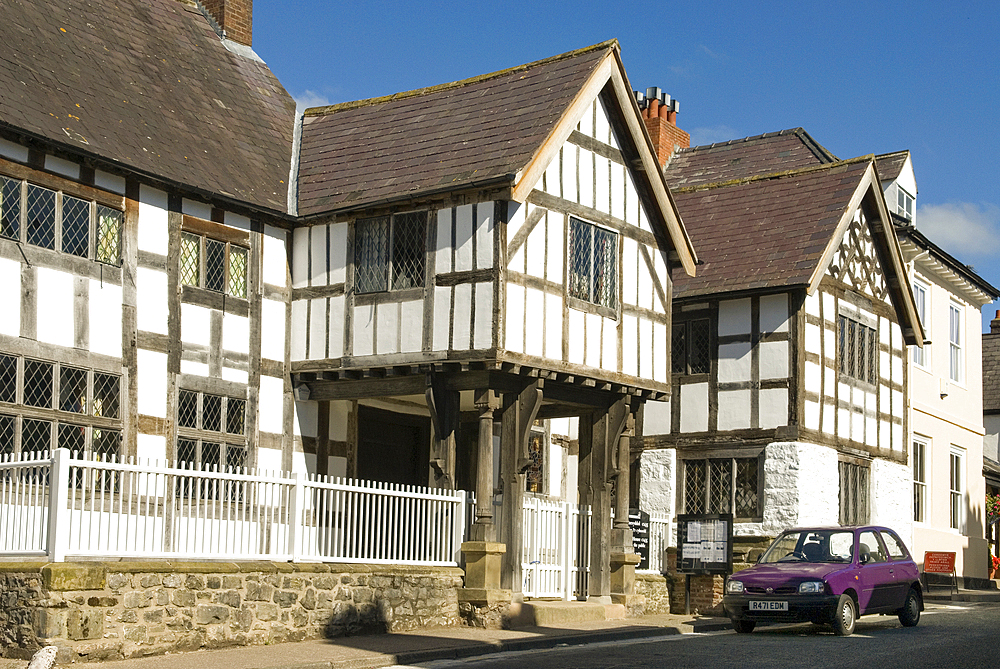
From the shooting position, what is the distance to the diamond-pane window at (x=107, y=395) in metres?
17.1

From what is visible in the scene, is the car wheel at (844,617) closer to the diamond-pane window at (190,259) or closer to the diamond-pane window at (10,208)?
the diamond-pane window at (190,259)

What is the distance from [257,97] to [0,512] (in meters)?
10.3

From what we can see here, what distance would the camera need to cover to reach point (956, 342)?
32906mm

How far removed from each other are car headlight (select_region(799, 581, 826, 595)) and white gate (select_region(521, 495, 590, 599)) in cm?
429

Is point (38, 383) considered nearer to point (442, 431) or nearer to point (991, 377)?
point (442, 431)

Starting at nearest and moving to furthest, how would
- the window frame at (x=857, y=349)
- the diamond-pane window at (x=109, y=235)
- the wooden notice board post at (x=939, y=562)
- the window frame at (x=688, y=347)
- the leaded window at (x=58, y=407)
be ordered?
the leaded window at (x=58, y=407) < the diamond-pane window at (x=109, y=235) < the window frame at (x=688, y=347) < the window frame at (x=857, y=349) < the wooden notice board post at (x=939, y=562)

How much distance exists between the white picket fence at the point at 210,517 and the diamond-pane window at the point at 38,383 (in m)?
0.94

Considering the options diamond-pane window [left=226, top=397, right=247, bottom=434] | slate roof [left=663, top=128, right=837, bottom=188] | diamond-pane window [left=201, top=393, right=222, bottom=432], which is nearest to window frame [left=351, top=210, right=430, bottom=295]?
diamond-pane window [left=226, top=397, right=247, bottom=434]

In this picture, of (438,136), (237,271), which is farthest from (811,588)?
(237,271)

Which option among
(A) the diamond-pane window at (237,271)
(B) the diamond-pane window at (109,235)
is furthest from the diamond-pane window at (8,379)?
(A) the diamond-pane window at (237,271)

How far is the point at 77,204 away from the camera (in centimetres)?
1708

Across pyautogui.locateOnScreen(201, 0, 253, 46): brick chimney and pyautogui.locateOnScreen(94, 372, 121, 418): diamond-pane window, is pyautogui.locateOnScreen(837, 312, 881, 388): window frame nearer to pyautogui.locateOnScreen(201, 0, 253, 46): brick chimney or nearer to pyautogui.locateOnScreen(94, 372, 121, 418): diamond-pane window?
pyautogui.locateOnScreen(201, 0, 253, 46): brick chimney

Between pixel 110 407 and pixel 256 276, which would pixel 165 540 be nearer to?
pixel 110 407

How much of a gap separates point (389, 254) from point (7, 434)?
603 centimetres
